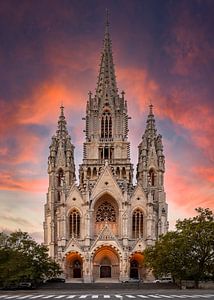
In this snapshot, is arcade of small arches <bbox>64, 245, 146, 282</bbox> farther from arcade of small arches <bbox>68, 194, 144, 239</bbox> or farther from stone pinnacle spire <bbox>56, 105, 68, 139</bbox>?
stone pinnacle spire <bbox>56, 105, 68, 139</bbox>

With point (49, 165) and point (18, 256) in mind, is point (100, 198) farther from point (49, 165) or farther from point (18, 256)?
point (18, 256)

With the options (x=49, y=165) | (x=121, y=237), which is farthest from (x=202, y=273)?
(x=49, y=165)

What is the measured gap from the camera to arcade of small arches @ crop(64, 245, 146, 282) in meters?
80.8

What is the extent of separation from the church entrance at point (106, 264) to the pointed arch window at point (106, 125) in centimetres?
2285

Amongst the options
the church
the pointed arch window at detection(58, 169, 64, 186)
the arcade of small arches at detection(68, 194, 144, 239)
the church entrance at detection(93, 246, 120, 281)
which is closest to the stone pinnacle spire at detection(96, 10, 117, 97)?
the church

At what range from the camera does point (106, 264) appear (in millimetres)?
84312

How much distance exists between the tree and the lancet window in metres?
28.4

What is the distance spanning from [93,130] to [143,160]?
11650mm

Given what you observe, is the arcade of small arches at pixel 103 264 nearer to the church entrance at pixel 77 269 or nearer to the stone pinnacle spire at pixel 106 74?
the church entrance at pixel 77 269

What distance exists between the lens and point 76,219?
85750 millimetres

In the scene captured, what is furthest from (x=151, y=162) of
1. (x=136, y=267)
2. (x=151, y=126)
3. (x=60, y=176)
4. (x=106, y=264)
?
(x=106, y=264)

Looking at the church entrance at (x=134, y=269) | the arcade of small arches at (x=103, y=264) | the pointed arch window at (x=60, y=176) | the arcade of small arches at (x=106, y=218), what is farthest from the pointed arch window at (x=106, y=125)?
the church entrance at (x=134, y=269)

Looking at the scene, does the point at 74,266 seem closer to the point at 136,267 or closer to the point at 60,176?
the point at 136,267

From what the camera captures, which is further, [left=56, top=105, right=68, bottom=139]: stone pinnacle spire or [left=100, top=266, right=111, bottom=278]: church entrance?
[left=56, top=105, right=68, bottom=139]: stone pinnacle spire
